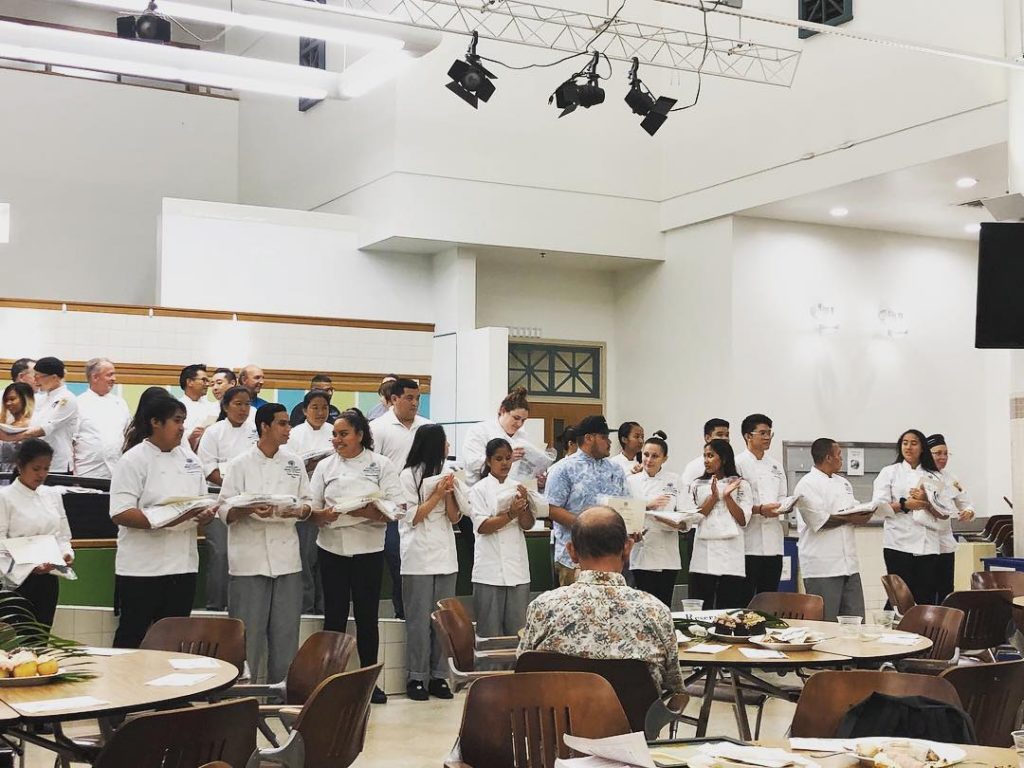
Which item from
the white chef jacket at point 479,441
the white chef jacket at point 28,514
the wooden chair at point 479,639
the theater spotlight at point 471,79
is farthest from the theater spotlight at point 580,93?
the white chef jacket at point 28,514

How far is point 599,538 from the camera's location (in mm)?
4234

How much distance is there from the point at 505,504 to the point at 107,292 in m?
8.46

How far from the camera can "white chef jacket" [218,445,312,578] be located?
6922 millimetres

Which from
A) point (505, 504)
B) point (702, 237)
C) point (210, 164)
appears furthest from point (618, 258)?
point (505, 504)

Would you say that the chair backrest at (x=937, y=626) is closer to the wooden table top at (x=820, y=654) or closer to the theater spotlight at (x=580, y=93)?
the wooden table top at (x=820, y=654)

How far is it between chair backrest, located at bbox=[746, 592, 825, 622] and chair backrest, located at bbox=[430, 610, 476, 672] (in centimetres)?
164

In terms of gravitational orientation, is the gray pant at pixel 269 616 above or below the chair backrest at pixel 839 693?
below

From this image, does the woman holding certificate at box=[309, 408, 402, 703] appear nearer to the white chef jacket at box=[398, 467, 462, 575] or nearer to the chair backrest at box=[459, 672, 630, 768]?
the white chef jacket at box=[398, 467, 462, 575]

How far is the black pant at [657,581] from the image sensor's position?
8750 millimetres

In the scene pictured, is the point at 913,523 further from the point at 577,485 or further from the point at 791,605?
the point at 791,605


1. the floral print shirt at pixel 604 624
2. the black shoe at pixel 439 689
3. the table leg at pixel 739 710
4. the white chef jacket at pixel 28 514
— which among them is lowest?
the black shoe at pixel 439 689

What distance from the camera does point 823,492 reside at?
8555 millimetres

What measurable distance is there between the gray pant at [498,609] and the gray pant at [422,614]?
0.20 meters

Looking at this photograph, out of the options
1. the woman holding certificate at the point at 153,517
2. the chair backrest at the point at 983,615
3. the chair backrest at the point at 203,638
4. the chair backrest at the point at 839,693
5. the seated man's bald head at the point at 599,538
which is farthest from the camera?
the chair backrest at the point at 983,615
